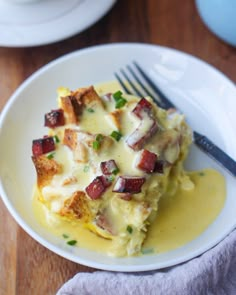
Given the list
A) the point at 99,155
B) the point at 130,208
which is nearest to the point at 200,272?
the point at 130,208

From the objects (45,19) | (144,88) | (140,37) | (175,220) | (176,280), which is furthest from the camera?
(140,37)

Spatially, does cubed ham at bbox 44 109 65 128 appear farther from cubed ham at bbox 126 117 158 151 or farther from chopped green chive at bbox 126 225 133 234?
chopped green chive at bbox 126 225 133 234

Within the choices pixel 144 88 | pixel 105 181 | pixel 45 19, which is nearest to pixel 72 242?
pixel 105 181

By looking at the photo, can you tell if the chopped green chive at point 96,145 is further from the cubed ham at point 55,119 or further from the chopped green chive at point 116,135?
the cubed ham at point 55,119

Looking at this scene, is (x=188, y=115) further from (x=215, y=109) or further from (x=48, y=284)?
(x=48, y=284)

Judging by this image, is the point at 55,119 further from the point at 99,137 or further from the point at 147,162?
the point at 147,162

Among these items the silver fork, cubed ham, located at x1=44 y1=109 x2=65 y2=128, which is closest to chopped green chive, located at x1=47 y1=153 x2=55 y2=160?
cubed ham, located at x1=44 y1=109 x2=65 y2=128
